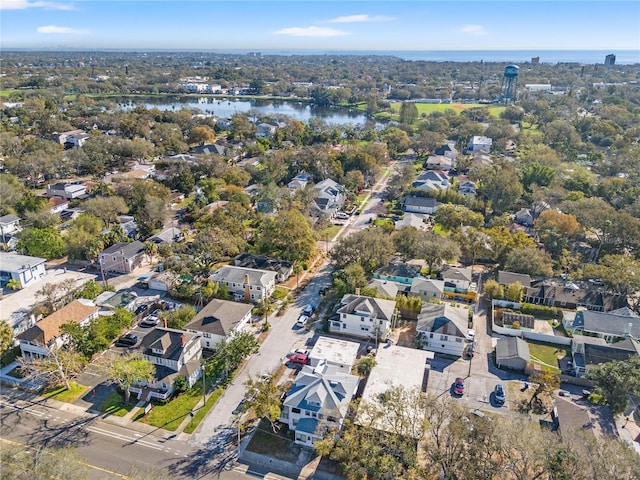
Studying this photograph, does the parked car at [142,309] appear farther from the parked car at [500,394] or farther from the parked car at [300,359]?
the parked car at [500,394]

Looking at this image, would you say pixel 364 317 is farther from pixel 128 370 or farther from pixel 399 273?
pixel 128 370

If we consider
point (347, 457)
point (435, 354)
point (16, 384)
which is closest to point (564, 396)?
point (435, 354)

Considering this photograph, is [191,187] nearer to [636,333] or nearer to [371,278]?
[371,278]

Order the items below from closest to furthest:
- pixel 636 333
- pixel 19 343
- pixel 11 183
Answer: pixel 19 343 → pixel 636 333 → pixel 11 183

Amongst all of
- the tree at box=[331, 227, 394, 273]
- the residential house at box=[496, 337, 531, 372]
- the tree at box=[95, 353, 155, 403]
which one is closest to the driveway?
the tree at box=[331, 227, 394, 273]

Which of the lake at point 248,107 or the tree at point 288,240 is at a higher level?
the lake at point 248,107

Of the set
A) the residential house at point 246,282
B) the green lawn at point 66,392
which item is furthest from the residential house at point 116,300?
the green lawn at point 66,392

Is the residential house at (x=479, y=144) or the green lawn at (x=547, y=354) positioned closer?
the green lawn at (x=547, y=354)

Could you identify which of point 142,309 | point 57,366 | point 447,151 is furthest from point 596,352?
point 447,151
